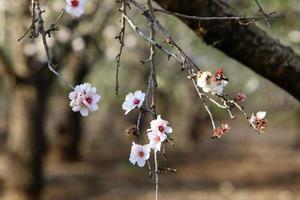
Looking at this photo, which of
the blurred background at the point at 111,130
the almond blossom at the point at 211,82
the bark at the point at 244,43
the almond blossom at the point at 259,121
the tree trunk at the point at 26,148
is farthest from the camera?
the tree trunk at the point at 26,148

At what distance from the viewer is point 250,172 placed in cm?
1795

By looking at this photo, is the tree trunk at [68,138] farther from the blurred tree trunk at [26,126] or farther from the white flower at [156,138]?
the white flower at [156,138]

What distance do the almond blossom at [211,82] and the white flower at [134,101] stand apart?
218 millimetres

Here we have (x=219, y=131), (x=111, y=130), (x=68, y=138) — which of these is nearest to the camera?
(x=219, y=131)

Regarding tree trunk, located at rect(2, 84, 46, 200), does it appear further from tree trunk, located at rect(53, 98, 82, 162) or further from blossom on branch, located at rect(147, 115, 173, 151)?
blossom on branch, located at rect(147, 115, 173, 151)

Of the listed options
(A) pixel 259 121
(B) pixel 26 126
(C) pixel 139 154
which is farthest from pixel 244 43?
(B) pixel 26 126

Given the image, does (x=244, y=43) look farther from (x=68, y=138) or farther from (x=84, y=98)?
(x=68, y=138)

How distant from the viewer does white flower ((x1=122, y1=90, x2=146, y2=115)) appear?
236 cm

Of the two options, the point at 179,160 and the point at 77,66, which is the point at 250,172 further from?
the point at 77,66

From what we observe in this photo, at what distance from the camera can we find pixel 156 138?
2301 millimetres

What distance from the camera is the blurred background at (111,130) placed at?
10320 millimetres

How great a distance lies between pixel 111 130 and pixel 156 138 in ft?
79.1

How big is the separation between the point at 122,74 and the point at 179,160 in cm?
666

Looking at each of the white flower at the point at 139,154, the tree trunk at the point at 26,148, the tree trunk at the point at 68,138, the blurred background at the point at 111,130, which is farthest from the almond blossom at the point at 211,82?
the tree trunk at the point at 68,138
